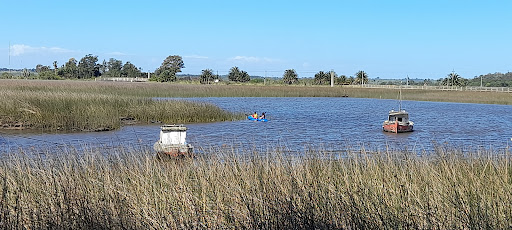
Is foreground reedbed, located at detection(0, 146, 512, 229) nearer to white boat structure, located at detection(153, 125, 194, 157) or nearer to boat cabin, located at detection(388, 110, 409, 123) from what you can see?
white boat structure, located at detection(153, 125, 194, 157)

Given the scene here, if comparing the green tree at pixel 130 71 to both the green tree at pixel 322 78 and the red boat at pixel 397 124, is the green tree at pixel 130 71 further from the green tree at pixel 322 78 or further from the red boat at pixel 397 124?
the red boat at pixel 397 124

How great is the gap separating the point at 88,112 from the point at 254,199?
17242 millimetres

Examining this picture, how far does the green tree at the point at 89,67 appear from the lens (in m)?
109

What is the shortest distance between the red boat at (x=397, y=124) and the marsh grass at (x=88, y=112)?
7435mm

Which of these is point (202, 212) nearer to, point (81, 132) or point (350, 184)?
point (350, 184)

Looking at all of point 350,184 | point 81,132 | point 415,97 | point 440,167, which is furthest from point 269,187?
point 415,97

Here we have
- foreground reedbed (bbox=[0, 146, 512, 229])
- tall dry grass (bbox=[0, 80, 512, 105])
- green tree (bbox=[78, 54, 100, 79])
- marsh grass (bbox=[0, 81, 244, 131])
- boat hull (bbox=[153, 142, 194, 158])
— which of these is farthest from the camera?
green tree (bbox=[78, 54, 100, 79])

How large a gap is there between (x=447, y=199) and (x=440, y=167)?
2.21 metres

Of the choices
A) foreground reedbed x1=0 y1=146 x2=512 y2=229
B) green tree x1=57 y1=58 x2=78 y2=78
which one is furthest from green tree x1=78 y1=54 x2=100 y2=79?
foreground reedbed x1=0 y1=146 x2=512 y2=229

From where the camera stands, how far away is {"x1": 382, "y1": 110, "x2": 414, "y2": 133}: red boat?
1024 inches

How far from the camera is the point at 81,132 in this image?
20.4 metres

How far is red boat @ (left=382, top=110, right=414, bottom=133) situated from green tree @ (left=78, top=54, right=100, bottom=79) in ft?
294

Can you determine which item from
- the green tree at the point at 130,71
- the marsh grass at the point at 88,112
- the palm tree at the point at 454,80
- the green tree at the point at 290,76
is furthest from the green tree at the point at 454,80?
the marsh grass at the point at 88,112

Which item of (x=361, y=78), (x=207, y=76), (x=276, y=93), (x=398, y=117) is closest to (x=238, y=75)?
(x=207, y=76)
